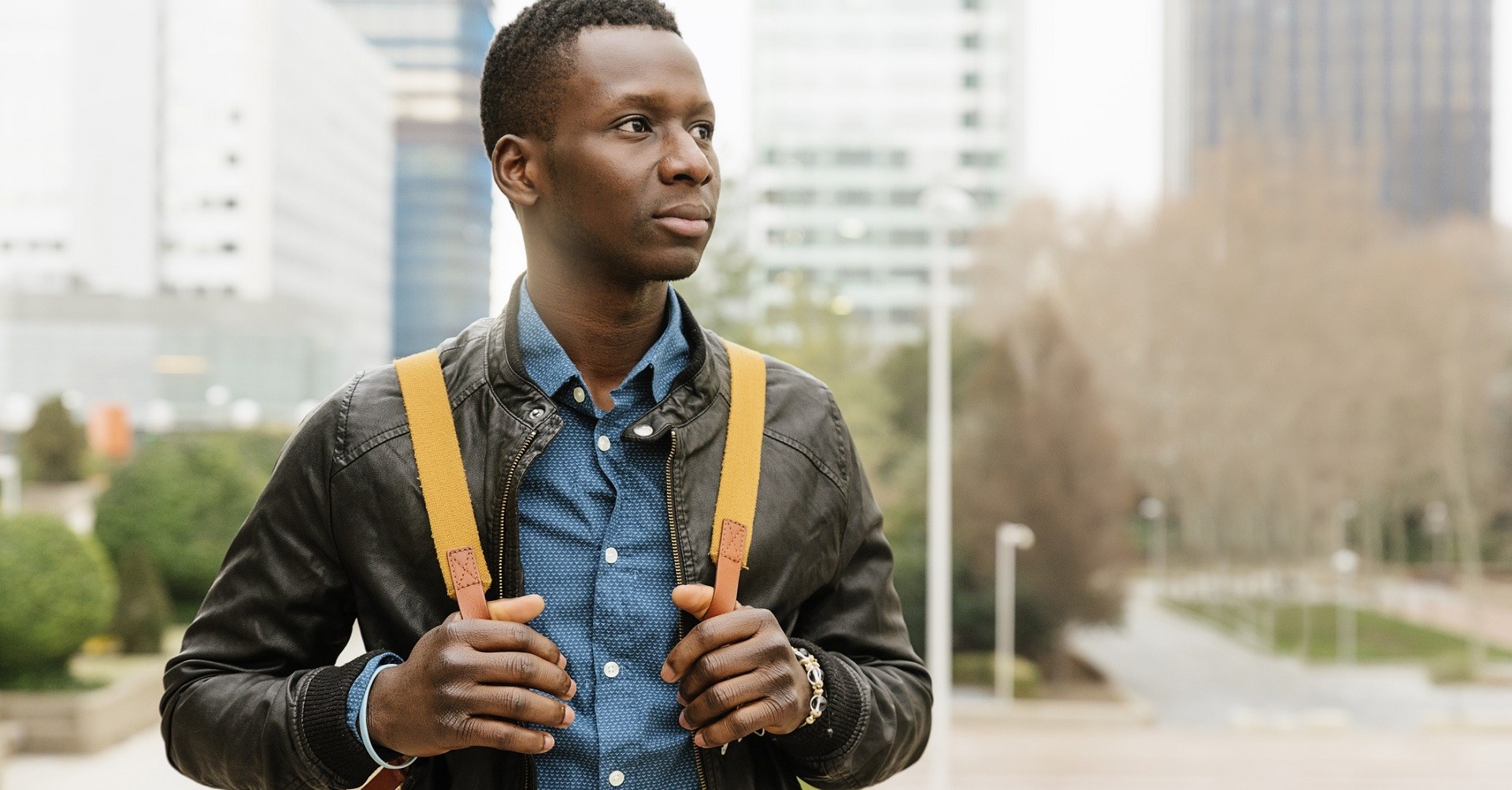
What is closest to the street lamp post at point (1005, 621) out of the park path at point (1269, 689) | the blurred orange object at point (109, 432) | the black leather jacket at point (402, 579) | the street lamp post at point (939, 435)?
the park path at point (1269, 689)

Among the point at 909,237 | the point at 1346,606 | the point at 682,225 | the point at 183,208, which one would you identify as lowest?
the point at 1346,606

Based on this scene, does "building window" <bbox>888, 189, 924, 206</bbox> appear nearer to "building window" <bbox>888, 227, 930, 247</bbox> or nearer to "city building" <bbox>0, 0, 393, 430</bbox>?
"building window" <bbox>888, 227, 930, 247</bbox>

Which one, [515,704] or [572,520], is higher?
[572,520]

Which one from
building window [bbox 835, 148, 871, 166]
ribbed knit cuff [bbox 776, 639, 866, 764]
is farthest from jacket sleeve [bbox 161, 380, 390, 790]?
building window [bbox 835, 148, 871, 166]

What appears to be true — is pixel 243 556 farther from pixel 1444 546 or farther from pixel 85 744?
pixel 1444 546

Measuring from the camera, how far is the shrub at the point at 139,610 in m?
21.5

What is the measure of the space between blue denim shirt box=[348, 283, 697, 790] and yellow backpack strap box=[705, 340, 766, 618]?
69 mm

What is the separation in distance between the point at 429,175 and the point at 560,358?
4190 cm

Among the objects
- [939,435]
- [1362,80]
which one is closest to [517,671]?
[939,435]

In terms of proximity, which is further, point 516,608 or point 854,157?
point 854,157

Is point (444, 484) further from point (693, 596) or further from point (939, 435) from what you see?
point (939, 435)

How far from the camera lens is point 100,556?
17984mm

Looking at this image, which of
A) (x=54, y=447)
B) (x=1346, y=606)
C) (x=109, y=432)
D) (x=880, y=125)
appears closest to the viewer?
(x=54, y=447)

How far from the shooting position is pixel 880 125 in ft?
161
